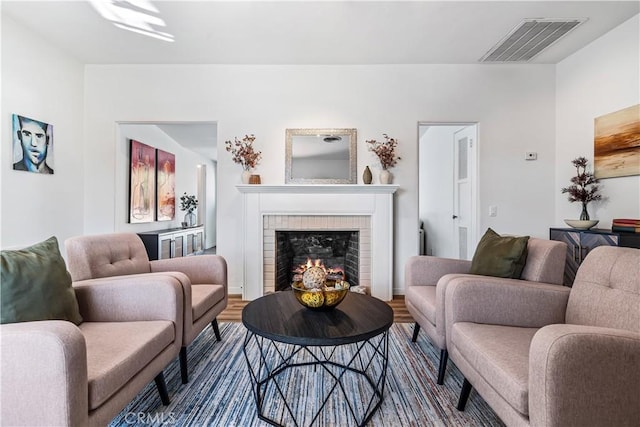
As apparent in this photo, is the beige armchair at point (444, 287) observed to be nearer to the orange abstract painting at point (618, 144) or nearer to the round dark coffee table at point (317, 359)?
the round dark coffee table at point (317, 359)

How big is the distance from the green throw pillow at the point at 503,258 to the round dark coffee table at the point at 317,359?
765 mm

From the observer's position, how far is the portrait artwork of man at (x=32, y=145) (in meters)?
2.79

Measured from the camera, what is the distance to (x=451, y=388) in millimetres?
1768

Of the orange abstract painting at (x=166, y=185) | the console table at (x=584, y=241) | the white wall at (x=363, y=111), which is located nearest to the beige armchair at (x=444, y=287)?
the console table at (x=584, y=241)

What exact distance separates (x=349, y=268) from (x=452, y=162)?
2.25m

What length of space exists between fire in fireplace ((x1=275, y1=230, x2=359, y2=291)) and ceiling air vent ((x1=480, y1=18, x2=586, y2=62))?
8.15ft

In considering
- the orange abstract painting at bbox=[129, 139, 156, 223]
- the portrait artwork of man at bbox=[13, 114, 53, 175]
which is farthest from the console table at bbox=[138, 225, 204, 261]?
the portrait artwork of man at bbox=[13, 114, 53, 175]

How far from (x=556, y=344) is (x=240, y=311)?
271cm

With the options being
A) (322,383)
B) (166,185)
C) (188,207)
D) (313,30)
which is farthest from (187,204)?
(322,383)

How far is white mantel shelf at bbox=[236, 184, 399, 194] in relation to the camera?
11.2ft

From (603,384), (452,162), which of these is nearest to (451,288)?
(603,384)

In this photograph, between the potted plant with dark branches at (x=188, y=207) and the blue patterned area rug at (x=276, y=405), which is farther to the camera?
the potted plant with dark branches at (x=188, y=207)

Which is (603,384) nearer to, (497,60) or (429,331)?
(429,331)

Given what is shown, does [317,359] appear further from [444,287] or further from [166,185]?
[166,185]
